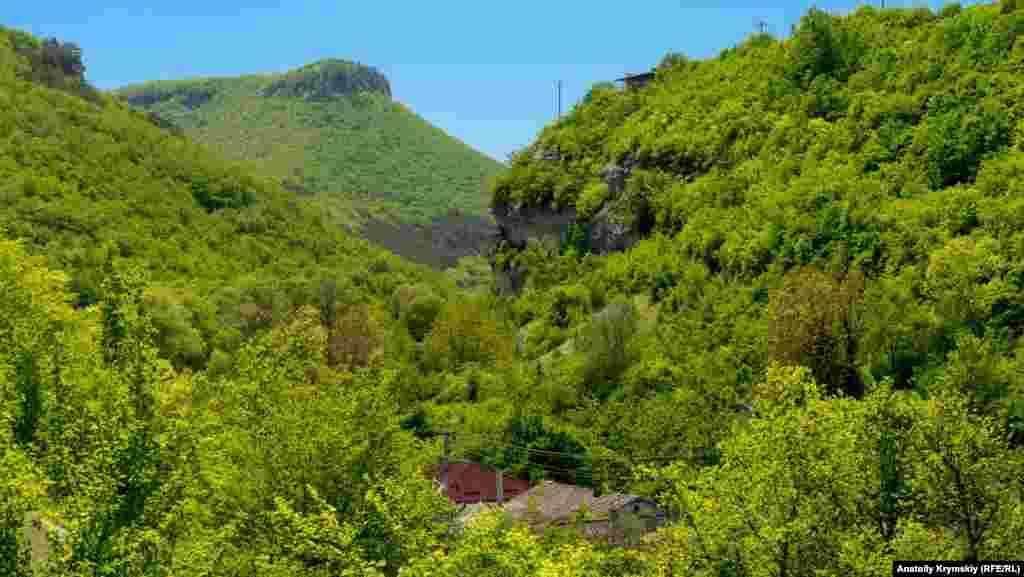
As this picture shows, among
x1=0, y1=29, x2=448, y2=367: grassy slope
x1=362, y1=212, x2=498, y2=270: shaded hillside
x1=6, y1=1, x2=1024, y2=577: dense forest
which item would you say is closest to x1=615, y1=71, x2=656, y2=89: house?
x1=6, y1=1, x2=1024, y2=577: dense forest

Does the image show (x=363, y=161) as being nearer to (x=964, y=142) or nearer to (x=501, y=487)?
(x=501, y=487)

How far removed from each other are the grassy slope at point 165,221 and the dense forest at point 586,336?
0.39 meters

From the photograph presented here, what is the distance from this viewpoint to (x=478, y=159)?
19912 cm

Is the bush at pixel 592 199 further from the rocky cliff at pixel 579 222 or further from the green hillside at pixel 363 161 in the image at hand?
the green hillside at pixel 363 161

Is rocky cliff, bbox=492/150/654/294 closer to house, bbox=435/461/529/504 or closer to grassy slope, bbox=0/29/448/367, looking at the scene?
grassy slope, bbox=0/29/448/367

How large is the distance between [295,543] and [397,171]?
16734cm

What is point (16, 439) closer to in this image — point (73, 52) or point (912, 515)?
point (912, 515)

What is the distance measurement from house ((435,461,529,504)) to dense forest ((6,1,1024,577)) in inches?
48.5

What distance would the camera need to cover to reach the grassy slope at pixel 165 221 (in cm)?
6756

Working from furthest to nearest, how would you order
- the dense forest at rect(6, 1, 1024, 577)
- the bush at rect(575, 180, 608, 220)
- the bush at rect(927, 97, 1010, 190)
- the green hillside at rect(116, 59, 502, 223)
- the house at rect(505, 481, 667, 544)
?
the green hillside at rect(116, 59, 502, 223) → the bush at rect(575, 180, 608, 220) → the bush at rect(927, 97, 1010, 190) → the house at rect(505, 481, 667, 544) → the dense forest at rect(6, 1, 1024, 577)

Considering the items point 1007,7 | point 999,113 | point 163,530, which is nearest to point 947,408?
point 163,530

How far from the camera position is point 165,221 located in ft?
275

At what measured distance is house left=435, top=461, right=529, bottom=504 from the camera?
1697 inches

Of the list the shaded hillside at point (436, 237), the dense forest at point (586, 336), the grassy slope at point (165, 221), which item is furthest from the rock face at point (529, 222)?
the shaded hillside at point (436, 237)
